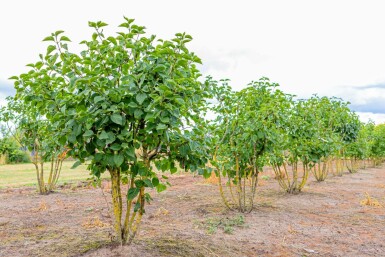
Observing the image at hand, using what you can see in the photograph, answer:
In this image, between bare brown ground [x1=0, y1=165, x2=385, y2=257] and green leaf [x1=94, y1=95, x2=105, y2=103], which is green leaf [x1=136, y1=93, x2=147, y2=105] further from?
bare brown ground [x1=0, y1=165, x2=385, y2=257]

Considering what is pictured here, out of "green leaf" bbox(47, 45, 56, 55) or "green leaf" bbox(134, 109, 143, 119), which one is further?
"green leaf" bbox(47, 45, 56, 55)

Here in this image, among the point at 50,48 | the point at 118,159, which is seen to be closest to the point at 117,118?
the point at 118,159

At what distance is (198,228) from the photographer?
195 inches

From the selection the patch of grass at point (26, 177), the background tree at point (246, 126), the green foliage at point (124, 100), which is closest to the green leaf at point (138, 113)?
the green foliage at point (124, 100)

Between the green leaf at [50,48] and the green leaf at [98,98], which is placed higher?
the green leaf at [50,48]

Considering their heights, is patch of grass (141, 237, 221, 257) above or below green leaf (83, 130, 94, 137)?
below

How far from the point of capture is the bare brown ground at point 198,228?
3.97 metres

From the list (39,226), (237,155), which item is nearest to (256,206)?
(237,155)

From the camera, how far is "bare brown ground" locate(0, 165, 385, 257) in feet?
13.0

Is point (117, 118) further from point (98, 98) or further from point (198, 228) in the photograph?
point (198, 228)

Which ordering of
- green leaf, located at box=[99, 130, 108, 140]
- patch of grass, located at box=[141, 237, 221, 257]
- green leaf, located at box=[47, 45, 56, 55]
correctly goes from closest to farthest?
green leaf, located at box=[99, 130, 108, 140], green leaf, located at box=[47, 45, 56, 55], patch of grass, located at box=[141, 237, 221, 257]

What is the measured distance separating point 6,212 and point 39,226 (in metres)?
1.68

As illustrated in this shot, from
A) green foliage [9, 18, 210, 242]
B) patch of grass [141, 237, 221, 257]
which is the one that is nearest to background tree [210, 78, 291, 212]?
patch of grass [141, 237, 221, 257]

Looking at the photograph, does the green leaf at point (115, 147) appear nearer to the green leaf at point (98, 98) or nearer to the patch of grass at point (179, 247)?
the green leaf at point (98, 98)
